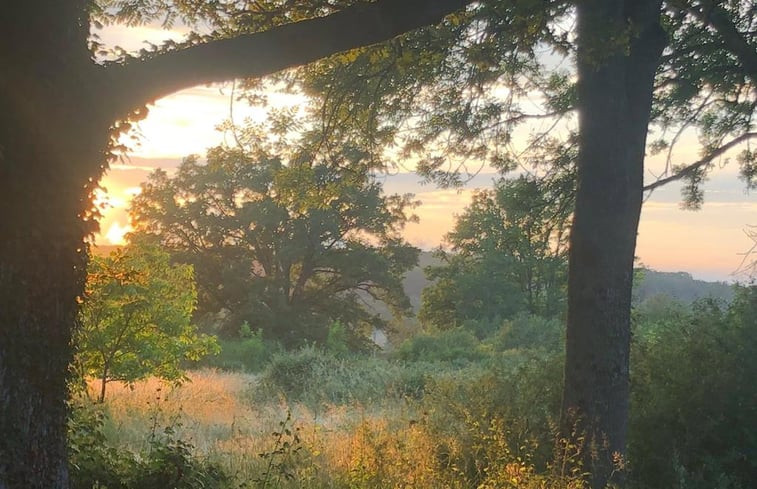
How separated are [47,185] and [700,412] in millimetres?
6794

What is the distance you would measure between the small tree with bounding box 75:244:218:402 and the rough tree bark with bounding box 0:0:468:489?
22.1 ft

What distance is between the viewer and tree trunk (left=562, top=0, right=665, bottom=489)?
625 centimetres

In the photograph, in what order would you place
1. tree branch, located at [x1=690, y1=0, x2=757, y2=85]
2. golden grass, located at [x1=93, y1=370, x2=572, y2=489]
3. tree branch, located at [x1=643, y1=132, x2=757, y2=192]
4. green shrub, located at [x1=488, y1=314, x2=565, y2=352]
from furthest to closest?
1. green shrub, located at [x1=488, y1=314, x2=565, y2=352]
2. tree branch, located at [x1=643, y1=132, x2=757, y2=192]
3. tree branch, located at [x1=690, y1=0, x2=757, y2=85]
4. golden grass, located at [x1=93, y1=370, x2=572, y2=489]

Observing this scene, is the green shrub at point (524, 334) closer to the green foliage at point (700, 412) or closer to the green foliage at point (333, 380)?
the green foliage at point (333, 380)

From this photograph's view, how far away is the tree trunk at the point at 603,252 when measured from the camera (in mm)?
6254

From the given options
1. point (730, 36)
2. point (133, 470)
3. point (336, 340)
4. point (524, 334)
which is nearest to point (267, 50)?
point (133, 470)

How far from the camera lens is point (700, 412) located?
705 cm

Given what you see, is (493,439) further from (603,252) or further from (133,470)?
(133,470)

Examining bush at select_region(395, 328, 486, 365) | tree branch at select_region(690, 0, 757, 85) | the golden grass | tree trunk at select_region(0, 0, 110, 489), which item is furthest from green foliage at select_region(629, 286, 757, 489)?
bush at select_region(395, 328, 486, 365)

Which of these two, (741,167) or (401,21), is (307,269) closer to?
(741,167)

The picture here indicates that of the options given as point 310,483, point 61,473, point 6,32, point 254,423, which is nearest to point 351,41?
point 6,32

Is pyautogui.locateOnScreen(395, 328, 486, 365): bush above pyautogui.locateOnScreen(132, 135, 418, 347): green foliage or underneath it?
underneath

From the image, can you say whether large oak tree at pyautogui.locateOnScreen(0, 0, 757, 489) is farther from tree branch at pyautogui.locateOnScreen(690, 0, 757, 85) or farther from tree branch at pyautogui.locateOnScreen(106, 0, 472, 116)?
tree branch at pyautogui.locateOnScreen(690, 0, 757, 85)

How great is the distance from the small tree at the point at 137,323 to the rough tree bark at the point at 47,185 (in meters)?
6.73
